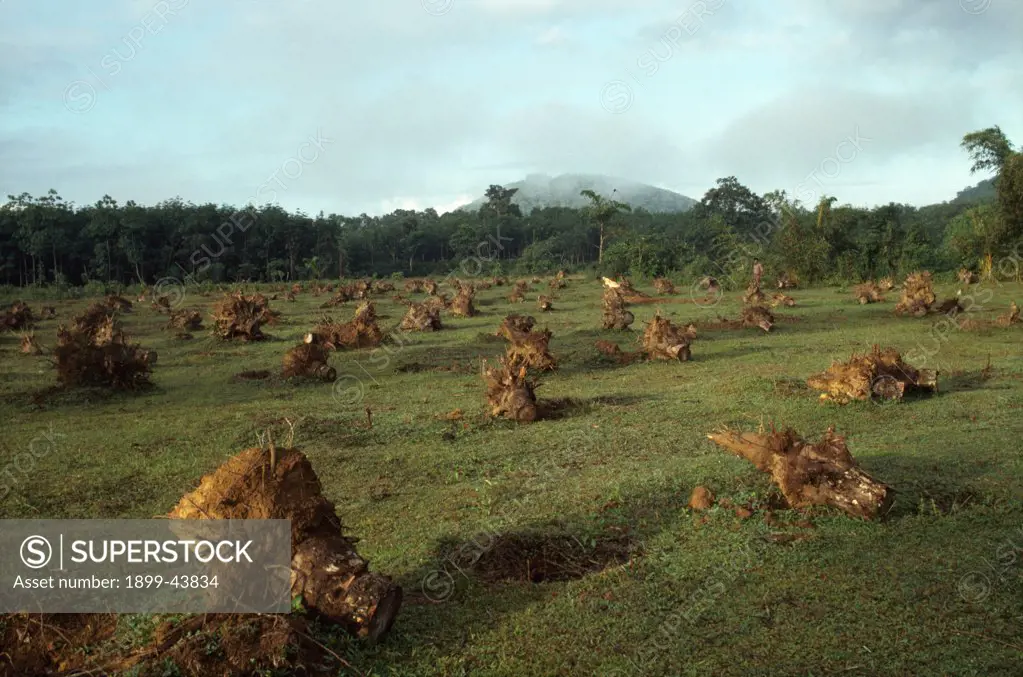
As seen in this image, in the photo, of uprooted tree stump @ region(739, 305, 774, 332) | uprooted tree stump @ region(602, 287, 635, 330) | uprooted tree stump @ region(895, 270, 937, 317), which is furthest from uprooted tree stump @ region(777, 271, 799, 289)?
uprooted tree stump @ region(602, 287, 635, 330)

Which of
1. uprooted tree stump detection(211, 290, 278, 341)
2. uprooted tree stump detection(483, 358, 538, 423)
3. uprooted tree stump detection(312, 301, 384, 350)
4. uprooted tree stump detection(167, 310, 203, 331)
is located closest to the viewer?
uprooted tree stump detection(483, 358, 538, 423)

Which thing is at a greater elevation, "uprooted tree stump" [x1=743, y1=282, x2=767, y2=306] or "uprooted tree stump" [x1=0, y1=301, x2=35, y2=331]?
"uprooted tree stump" [x1=743, y1=282, x2=767, y2=306]

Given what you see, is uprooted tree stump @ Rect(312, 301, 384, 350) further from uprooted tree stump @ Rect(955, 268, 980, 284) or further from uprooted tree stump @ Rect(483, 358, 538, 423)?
uprooted tree stump @ Rect(955, 268, 980, 284)

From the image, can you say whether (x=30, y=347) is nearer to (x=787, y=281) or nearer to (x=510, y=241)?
(x=787, y=281)

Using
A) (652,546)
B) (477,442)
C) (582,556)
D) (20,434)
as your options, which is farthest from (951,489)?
(20,434)

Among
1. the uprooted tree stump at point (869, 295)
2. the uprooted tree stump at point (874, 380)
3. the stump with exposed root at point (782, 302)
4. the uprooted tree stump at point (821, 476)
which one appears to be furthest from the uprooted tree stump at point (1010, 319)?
the uprooted tree stump at point (821, 476)

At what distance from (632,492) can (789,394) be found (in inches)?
181

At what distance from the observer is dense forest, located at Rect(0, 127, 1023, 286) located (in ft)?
114

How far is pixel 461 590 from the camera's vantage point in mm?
4910

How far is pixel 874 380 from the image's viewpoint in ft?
31.3

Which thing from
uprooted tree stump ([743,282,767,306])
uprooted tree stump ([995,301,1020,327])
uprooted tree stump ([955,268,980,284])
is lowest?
uprooted tree stump ([995,301,1020,327])

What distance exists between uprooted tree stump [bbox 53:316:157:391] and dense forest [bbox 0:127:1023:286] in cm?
2847

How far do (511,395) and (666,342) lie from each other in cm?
521

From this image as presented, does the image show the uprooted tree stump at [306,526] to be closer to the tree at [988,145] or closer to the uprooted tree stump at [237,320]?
the uprooted tree stump at [237,320]
